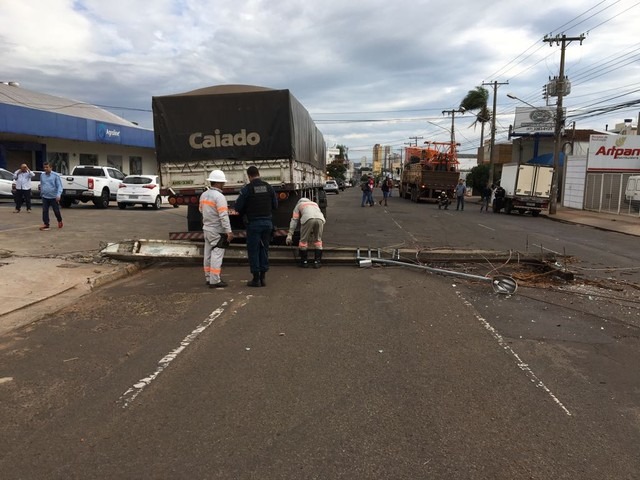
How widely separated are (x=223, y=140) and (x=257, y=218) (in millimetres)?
3222

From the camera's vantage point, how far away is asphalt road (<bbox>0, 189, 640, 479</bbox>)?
338cm

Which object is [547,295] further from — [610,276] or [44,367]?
[44,367]

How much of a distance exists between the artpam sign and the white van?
2215mm

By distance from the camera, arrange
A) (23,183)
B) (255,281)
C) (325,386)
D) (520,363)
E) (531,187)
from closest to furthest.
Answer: (325,386) → (520,363) → (255,281) → (23,183) → (531,187)

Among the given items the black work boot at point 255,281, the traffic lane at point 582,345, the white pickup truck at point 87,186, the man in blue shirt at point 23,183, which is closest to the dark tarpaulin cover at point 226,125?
the black work boot at point 255,281

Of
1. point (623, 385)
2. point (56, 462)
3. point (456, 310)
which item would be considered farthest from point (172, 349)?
point (623, 385)

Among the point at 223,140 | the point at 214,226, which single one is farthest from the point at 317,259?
the point at 223,140

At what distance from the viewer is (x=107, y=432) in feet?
12.2

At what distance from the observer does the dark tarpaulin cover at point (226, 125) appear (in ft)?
36.2

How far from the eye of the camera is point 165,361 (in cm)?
507

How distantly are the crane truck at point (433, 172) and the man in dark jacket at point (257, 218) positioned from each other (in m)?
30.0

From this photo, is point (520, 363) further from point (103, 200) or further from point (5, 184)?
point (5, 184)

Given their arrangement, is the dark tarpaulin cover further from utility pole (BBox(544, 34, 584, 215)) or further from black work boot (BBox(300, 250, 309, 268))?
utility pole (BBox(544, 34, 584, 215))

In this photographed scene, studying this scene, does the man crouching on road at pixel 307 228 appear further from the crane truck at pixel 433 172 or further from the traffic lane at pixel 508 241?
the crane truck at pixel 433 172
